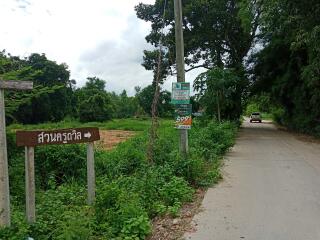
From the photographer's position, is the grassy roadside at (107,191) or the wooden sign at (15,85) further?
the grassy roadside at (107,191)

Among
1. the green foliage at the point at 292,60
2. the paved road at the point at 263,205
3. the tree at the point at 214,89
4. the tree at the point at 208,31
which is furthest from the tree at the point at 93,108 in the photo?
the paved road at the point at 263,205

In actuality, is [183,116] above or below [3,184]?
above

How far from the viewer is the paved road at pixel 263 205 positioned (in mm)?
6931

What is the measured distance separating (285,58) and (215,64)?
7.45 meters

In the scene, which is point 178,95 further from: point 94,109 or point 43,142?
point 94,109

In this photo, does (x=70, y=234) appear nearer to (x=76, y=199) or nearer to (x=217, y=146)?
(x=76, y=199)

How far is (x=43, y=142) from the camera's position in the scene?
6.69 meters

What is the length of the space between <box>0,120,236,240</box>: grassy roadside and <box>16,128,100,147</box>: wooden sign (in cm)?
94

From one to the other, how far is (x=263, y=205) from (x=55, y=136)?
4306 mm

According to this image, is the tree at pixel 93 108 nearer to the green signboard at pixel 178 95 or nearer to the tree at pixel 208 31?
the tree at pixel 208 31

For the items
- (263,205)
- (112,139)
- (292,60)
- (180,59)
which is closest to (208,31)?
(292,60)

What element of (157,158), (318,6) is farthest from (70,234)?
(318,6)

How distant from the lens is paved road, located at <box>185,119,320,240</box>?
6.93 metres

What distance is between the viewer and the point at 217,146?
17266 mm
